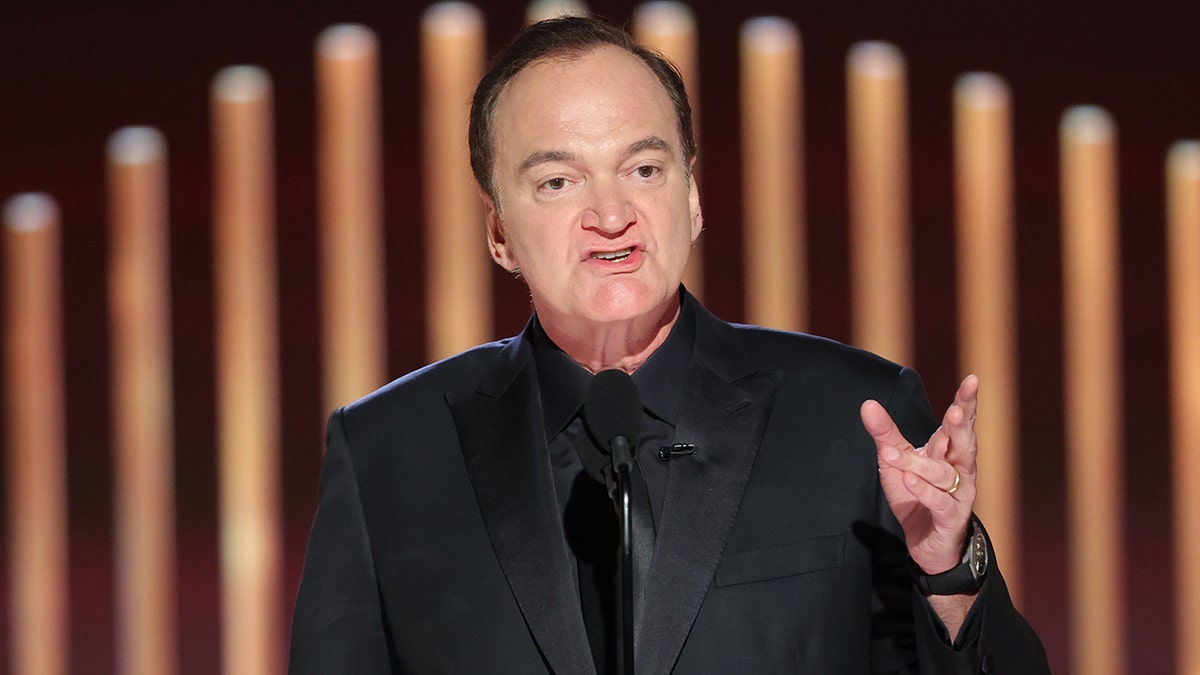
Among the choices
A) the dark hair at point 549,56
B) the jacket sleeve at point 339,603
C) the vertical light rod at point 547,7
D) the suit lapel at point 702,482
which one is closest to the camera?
the suit lapel at point 702,482

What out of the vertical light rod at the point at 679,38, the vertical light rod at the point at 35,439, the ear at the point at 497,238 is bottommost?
the vertical light rod at the point at 35,439

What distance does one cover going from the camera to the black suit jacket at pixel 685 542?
54.3 inches

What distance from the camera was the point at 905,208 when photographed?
11.6ft

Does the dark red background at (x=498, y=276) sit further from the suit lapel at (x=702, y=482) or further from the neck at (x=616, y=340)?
the suit lapel at (x=702, y=482)

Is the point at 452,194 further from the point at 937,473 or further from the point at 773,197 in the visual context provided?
the point at 937,473

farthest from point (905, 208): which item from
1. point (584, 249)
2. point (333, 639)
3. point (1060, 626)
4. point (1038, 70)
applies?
point (333, 639)

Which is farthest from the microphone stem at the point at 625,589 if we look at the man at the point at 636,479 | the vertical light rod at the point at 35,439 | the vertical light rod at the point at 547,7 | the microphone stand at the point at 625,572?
the vertical light rod at the point at 35,439

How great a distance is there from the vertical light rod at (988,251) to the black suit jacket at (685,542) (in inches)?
81.1

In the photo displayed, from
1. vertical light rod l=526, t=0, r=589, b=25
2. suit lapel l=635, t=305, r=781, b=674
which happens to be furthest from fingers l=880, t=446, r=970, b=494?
vertical light rod l=526, t=0, r=589, b=25

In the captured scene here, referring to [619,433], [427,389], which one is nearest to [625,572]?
[619,433]

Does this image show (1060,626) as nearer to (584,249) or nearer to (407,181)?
(407,181)

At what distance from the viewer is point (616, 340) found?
62.3 inches

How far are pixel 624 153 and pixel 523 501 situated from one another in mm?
407

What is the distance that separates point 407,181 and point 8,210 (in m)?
1.06
